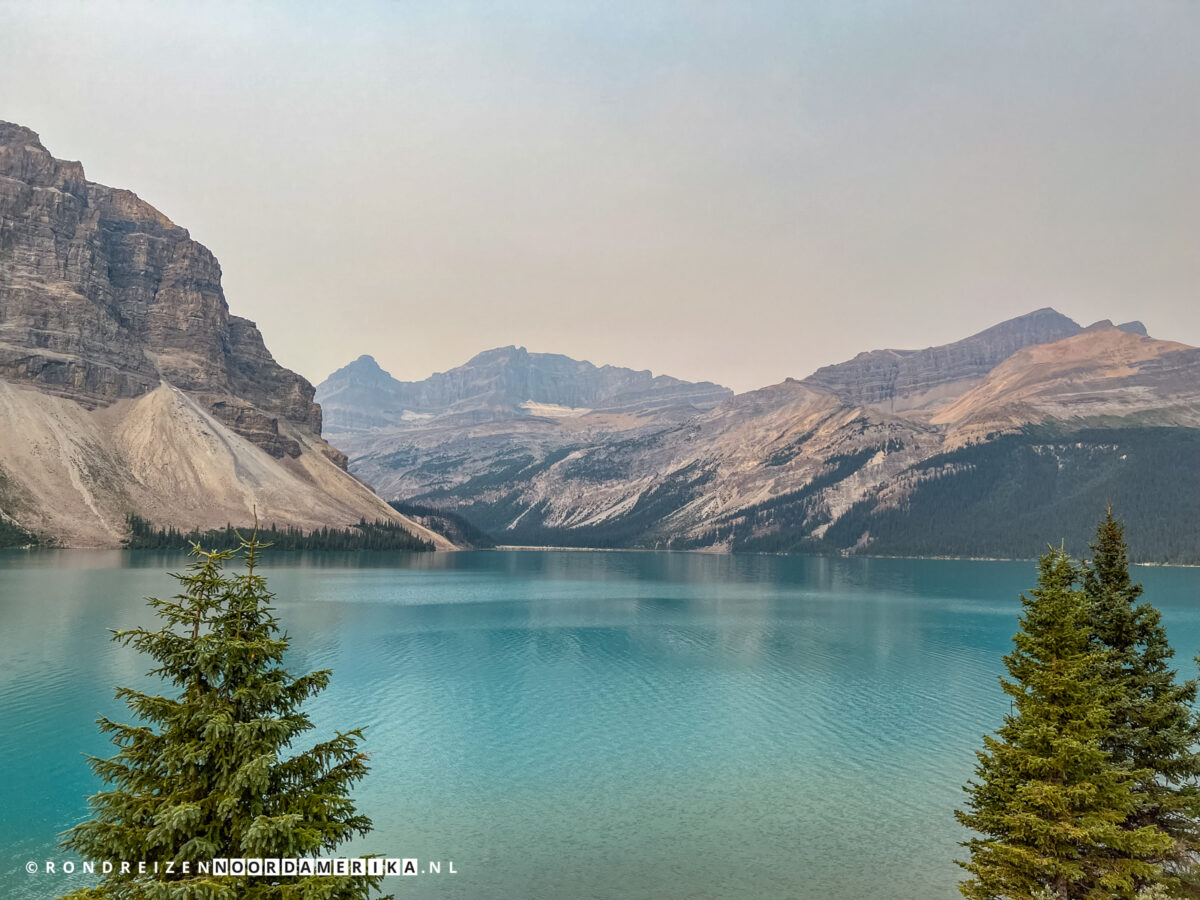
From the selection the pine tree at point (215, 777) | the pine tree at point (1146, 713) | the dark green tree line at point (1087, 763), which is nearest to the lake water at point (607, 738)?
the dark green tree line at point (1087, 763)

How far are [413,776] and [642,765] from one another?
46.5 feet

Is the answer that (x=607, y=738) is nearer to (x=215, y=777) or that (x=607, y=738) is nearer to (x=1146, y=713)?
(x=1146, y=713)

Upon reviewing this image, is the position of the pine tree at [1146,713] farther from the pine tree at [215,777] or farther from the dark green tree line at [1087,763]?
the pine tree at [215,777]

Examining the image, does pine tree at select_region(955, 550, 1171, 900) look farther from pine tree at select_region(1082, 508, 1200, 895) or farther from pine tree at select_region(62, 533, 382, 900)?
pine tree at select_region(62, 533, 382, 900)

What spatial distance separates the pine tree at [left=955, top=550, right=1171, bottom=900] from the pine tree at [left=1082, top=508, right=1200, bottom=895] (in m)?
1.67

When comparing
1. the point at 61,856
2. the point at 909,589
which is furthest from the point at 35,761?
the point at 909,589

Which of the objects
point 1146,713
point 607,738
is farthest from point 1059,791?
point 607,738

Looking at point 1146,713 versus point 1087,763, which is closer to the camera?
point 1087,763

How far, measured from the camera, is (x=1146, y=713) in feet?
81.1

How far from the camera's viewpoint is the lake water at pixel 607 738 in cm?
3288

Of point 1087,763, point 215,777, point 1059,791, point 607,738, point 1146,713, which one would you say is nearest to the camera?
point 215,777

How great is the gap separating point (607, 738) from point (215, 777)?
41742 mm

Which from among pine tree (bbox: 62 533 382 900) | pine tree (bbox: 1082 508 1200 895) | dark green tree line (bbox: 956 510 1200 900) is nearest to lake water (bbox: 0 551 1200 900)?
dark green tree line (bbox: 956 510 1200 900)

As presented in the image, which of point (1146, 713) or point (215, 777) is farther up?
point (215, 777)
